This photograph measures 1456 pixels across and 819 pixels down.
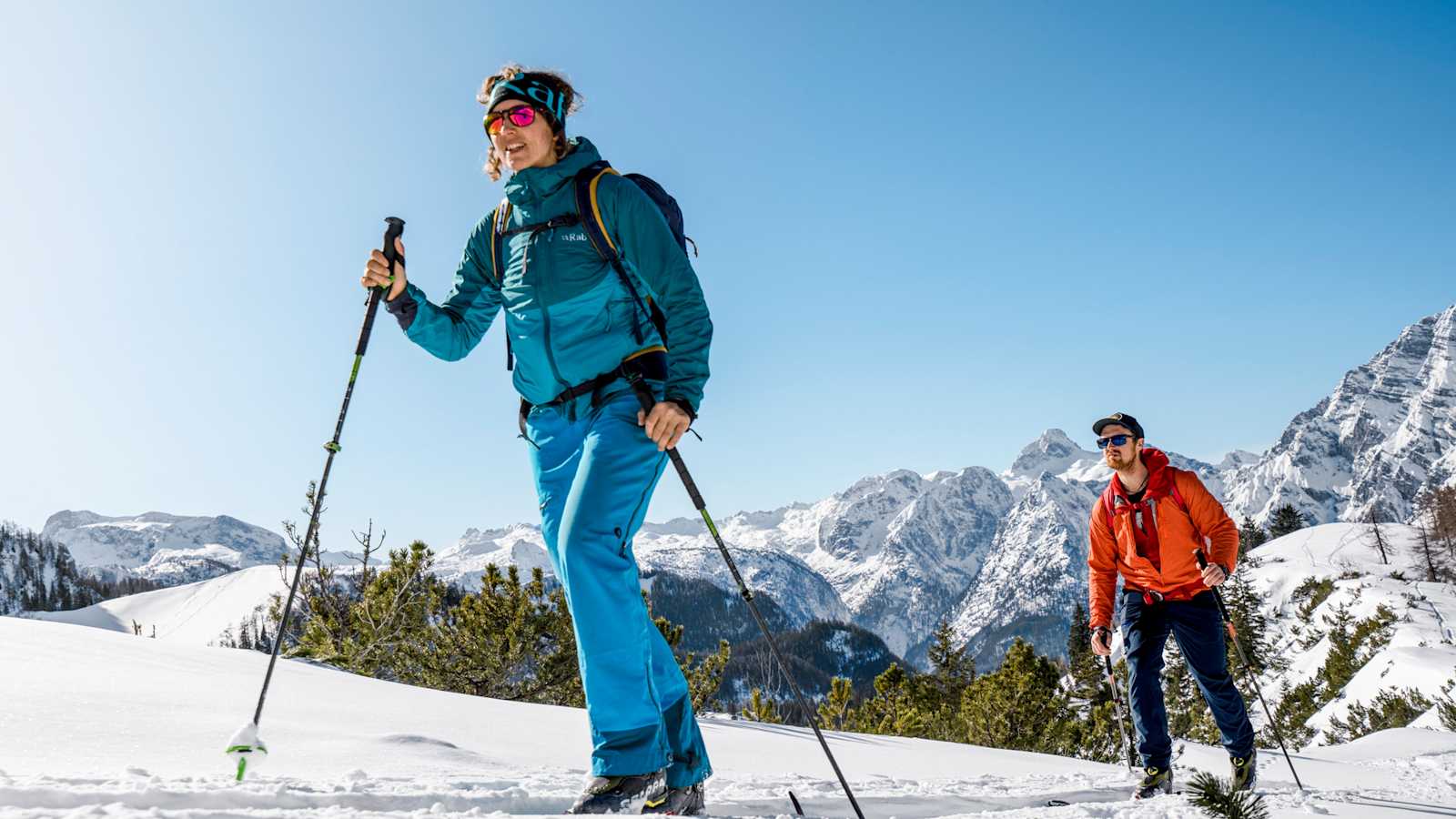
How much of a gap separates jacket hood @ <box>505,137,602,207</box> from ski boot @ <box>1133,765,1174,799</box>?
4826mm

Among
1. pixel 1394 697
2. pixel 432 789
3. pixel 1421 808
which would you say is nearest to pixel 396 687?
pixel 432 789

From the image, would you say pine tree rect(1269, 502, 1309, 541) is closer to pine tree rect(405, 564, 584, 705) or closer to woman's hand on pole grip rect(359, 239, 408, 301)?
pine tree rect(405, 564, 584, 705)

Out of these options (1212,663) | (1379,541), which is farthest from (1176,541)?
(1379,541)

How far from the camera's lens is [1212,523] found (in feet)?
18.2

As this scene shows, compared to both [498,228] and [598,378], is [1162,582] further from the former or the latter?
[498,228]

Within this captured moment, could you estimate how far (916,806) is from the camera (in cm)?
397

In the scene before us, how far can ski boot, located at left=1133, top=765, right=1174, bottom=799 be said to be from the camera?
5.09 m

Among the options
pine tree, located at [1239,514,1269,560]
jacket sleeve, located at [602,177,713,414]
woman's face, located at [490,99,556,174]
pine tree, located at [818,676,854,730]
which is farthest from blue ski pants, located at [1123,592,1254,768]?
pine tree, located at [1239,514,1269,560]

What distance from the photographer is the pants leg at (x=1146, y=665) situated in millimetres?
5520

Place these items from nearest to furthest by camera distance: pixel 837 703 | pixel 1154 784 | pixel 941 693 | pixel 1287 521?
pixel 1154 784 → pixel 837 703 → pixel 941 693 → pixel 1287 521

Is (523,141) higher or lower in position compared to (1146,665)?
higher

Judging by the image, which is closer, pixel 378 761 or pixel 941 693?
pixel 378 761

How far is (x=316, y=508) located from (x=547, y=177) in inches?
67.4

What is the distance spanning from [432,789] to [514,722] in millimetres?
3878
